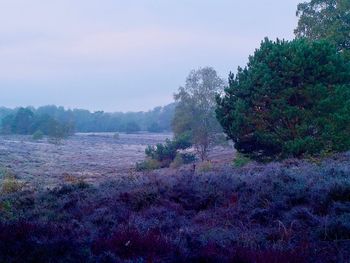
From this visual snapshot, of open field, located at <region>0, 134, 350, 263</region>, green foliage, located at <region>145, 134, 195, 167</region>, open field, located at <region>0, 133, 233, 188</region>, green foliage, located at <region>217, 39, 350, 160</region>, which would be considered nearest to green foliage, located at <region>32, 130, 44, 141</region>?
open field, located at <region>0, 133, 233, 188</region>

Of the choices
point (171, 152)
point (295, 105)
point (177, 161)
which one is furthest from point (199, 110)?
point (295, 105)

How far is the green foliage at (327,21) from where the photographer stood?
97.1 ft

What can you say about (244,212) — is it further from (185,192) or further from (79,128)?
(79,128)

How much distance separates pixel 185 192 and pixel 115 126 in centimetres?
11556

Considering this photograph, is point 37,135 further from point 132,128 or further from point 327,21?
point 327,21

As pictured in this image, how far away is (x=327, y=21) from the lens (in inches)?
1212

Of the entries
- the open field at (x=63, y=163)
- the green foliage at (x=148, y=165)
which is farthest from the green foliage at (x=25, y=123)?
the green foliage at (x=148, y=165)

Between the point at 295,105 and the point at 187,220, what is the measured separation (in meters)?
12.1

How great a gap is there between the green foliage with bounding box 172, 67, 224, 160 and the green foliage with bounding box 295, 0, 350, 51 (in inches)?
497

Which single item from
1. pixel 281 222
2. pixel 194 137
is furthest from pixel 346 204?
pixel 194 137

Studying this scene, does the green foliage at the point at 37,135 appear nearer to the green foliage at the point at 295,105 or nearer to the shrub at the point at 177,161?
the shrub at the point at 177,161

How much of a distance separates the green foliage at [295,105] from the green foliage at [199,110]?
20.3 metres

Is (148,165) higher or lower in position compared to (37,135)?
lower

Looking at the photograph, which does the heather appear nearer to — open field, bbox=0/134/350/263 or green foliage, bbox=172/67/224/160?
open field, bbox=0/134/350/263
